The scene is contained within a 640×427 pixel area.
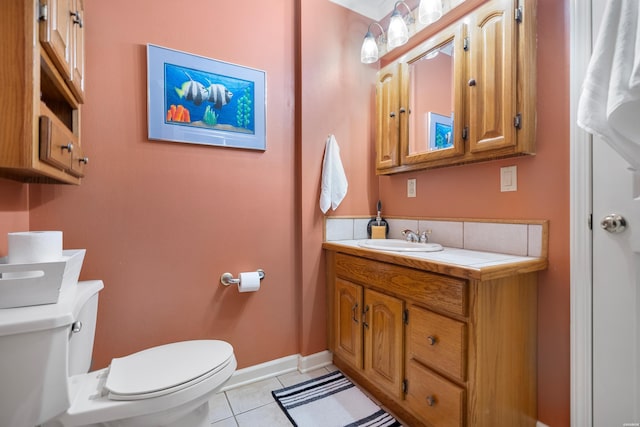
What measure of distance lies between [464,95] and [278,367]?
190 cm

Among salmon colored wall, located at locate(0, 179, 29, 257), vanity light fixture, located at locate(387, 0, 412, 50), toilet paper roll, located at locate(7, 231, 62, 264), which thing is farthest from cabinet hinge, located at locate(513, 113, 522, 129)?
salmon colored wall, located at locate(0, 179, 29, 257)

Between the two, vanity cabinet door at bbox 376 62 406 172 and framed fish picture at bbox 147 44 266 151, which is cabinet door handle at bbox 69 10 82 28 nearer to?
framed fish picture at bbox 147 44 266 151

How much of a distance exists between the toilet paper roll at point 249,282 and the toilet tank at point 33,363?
84cm

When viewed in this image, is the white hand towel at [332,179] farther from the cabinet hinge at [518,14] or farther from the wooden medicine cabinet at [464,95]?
the cabinet hinge at [518,14]

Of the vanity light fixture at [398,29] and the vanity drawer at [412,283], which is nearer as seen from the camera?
the vanity drawer at [412,283]

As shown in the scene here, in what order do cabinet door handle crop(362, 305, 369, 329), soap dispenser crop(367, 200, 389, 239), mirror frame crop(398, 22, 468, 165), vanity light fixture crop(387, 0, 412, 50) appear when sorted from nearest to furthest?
mirror frame crop(398, 22, 468, 165), cabinet door handle crop(362, 305, 369, 329), vanity light fixture crop(387, 0, 412, 50), soap dispenser crop(367, 200, 389, 239)

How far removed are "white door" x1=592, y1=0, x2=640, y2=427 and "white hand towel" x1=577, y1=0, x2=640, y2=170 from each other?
0.54ft

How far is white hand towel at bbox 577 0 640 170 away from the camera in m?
0.87

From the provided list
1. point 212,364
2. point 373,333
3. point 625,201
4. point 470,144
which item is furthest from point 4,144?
point 625,201

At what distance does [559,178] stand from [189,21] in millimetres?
1954

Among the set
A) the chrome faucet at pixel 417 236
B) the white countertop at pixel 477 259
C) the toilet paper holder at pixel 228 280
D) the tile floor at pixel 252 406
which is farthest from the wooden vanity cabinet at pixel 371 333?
the toilet paper holder at pixel 228 280

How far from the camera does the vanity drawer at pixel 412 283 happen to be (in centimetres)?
111

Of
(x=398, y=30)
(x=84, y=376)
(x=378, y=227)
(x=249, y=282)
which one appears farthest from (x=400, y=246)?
(x=84, y=376)

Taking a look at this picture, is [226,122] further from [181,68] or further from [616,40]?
[616,40]
